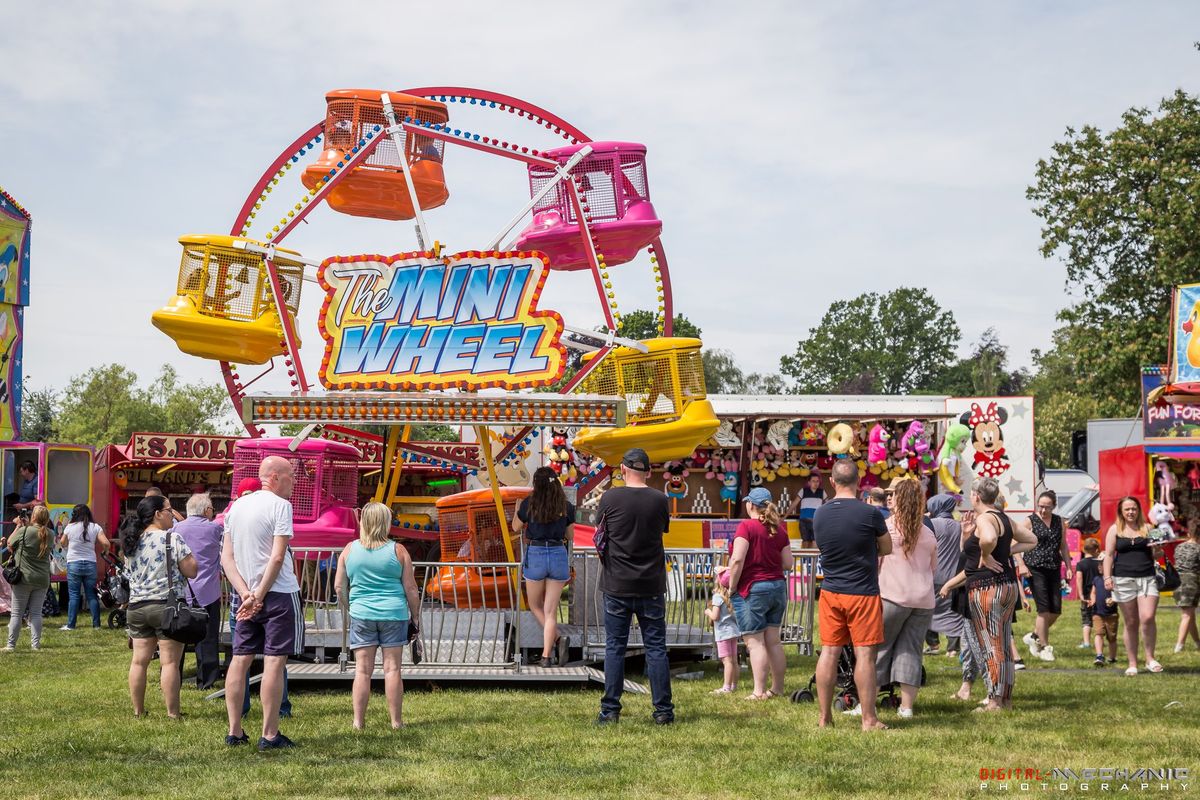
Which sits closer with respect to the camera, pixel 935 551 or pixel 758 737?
pixel 758 737

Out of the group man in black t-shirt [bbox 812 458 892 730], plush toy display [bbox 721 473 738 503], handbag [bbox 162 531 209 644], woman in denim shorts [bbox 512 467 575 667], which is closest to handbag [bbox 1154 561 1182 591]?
man in black t-shirt [bbox 812 458 892 730]

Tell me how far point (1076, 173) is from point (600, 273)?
22.8 meters

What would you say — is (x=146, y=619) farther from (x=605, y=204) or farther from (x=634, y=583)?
(x=605, y=204)

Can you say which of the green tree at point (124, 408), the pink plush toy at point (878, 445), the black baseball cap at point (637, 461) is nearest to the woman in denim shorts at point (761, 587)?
the black baseball cap at point (637, 461)

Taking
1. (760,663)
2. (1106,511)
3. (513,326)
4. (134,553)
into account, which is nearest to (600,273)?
(513,326)

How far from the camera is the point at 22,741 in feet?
26.9

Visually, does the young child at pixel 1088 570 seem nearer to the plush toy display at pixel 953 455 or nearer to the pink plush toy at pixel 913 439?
the plush toy display at pixel 953 455

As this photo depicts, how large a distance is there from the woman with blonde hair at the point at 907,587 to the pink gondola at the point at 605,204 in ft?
21.9

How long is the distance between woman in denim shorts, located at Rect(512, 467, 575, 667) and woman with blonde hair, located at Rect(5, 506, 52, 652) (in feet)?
20.9

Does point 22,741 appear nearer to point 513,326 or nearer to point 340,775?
point 340,775

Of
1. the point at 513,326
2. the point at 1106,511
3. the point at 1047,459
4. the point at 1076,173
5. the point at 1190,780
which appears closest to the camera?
the point at 1190,780

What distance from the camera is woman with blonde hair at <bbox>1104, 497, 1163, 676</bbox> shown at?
11.9 m

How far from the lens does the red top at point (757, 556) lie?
9.95 meters

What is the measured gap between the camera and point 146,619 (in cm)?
882
